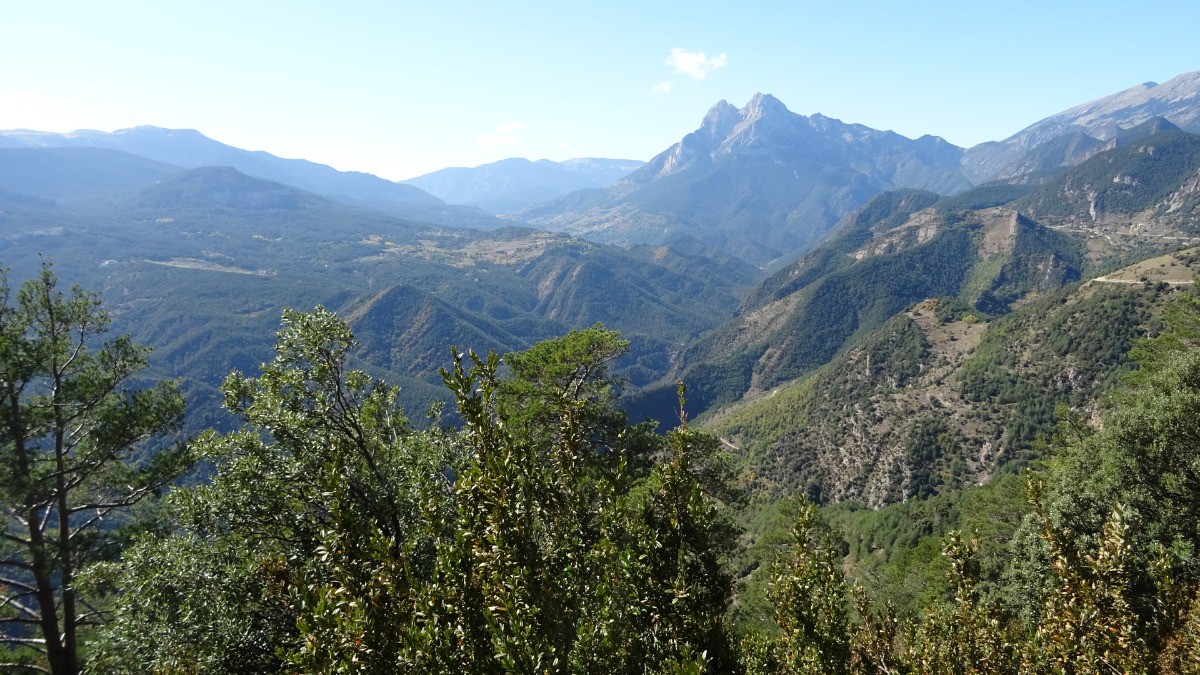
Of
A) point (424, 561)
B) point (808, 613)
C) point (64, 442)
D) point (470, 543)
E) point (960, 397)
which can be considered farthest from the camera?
point (960, 397)

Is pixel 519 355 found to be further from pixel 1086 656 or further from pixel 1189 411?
pixel 1189 411

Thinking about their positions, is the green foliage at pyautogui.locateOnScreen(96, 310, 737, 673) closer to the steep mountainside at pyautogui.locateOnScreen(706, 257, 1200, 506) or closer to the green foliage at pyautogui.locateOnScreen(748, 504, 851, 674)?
the green foliage at pyautogui.locateOnScreen(748, 504, 851, 674)

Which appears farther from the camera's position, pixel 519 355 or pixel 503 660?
pixel 519 355

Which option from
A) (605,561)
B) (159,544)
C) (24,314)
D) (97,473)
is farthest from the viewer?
(97,473)

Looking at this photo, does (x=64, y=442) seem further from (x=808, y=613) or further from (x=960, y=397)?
(x=960, y=397)

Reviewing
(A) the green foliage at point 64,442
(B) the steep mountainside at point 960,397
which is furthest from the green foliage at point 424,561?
(B) the steep mountainside at point 960,397

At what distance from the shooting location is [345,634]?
21.4 feet

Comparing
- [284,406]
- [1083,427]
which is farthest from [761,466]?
[284,406]

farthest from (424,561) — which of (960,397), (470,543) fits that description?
(960,397)

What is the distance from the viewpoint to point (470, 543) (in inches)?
295

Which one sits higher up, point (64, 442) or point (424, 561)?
point (64, 442)

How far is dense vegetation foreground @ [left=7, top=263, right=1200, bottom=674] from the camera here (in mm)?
7168

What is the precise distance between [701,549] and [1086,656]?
618 cm

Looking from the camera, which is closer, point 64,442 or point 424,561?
point 424,561
